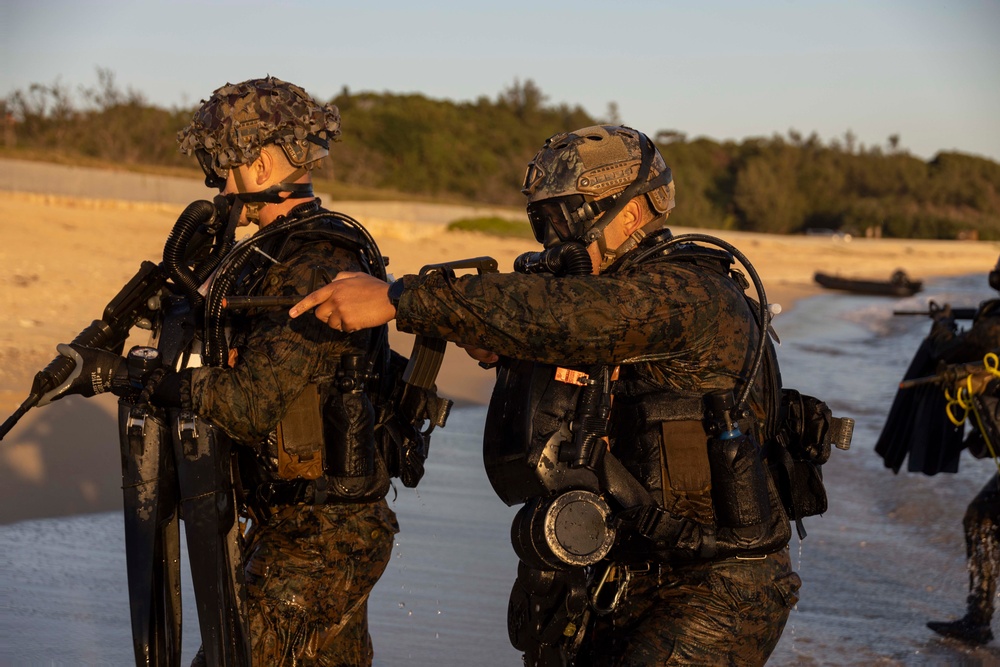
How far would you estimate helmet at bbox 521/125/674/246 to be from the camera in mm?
3086

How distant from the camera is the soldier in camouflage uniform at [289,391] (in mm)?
3256

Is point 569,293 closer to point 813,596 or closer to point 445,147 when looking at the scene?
point 813,596

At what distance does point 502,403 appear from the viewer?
312cm

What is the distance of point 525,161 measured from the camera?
49.9 meters

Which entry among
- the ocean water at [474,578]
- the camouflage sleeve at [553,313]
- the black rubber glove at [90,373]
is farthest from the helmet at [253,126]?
the ocean water at [474,578]

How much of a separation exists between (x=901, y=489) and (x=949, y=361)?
114 inches

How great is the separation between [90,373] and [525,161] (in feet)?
155

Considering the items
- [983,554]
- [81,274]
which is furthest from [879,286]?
[983,554]

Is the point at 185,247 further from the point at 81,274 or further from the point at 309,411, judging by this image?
the point at 81,274

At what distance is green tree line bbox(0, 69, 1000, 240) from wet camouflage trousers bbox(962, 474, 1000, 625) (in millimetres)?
18357

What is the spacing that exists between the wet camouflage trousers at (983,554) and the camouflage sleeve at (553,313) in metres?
4.24

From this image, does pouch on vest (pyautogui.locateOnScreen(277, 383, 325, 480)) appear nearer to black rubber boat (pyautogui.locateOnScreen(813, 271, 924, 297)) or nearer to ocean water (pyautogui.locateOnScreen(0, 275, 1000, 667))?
ocean water (pyautogui.locateOnScreen(0, 275, 1000, 667))

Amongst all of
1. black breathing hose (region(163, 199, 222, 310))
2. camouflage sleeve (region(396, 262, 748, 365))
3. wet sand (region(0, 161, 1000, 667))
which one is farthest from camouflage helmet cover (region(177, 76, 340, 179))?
wet sand (region(0, 161, 1000, 667))

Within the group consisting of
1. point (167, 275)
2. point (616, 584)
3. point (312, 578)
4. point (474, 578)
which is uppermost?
point (167, 275)
